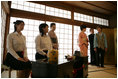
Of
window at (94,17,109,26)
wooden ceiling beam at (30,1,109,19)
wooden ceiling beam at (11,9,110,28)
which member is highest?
wooden ceiling beam at (30,1,109,19)

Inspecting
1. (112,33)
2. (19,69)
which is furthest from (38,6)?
(112,33)

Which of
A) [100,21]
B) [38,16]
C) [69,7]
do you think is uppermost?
[69,7]

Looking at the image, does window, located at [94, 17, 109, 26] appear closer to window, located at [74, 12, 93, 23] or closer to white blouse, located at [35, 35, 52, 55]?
window, located at [74, 12, 93, 23]

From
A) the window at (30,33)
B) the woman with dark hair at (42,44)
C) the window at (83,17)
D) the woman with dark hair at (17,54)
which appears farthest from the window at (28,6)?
the woman with dark hair at (17,54)

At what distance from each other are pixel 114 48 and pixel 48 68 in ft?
15.0

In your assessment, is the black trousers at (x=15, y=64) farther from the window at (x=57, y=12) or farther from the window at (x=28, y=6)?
the window at (x=57, y=12)

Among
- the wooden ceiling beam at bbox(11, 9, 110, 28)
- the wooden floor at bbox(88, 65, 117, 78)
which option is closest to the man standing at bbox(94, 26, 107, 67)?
the wooden floor at bbox(88, 65, 117, 78)

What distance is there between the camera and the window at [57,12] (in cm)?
396

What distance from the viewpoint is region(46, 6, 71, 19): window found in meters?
3.96

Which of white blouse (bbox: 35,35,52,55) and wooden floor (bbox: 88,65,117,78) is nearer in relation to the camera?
white blouse (bbox: 35,35,52,55)

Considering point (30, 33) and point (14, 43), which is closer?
point (14, 43)

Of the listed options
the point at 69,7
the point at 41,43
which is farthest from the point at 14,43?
the point at 69,7

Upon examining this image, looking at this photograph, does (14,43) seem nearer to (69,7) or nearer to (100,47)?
(100,47)

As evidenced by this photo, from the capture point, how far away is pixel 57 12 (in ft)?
13.7
